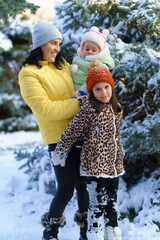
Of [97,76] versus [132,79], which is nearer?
[97,76]

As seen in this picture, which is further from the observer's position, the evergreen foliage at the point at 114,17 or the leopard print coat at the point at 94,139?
the evergreen foliage at the point at 114,17

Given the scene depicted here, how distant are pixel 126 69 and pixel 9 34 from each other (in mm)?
8474

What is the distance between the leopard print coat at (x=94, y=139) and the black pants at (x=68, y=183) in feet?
0.57

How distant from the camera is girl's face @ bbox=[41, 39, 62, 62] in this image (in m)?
2.35

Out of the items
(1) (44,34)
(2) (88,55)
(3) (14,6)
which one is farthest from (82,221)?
(3) (14,6)

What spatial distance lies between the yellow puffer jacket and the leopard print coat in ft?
0.41

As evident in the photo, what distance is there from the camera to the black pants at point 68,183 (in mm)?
2396

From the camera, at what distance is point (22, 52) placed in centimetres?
1039

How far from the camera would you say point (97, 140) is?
216cm

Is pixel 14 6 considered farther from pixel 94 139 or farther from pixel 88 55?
pixel 94 139

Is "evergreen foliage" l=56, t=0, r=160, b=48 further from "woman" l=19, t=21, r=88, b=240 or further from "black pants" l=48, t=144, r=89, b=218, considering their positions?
"black pants" l=48, t=144, r=89, b=218

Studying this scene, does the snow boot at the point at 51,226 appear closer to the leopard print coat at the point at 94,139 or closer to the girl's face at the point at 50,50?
the leopard print coat at the point at 94,139

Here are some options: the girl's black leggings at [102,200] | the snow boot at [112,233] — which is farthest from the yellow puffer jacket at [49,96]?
the snow boot at [112,233]

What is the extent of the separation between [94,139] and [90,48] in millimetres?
784
